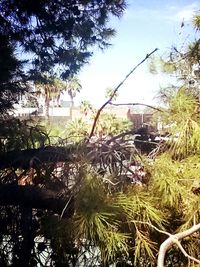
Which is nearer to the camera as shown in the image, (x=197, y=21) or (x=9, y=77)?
(x=197, y=21)

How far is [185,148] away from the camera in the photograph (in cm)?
198

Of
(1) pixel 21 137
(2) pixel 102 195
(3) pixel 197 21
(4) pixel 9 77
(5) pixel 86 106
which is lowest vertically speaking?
(2) pixel 102 195

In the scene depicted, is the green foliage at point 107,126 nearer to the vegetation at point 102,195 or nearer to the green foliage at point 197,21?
the vegetation at point 102,195

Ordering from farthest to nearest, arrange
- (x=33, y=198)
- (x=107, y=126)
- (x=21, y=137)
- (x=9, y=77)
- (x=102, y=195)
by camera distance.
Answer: (x=107, y=126), (x=9, y=77), (x=21, y=137), (x=33, y=198), (x=102, y=195)

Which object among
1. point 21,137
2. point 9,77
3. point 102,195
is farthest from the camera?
point 9,77

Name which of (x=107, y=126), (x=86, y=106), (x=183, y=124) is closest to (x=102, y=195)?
(x=183, y=124)

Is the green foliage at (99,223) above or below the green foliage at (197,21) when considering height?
below

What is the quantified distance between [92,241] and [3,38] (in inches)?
86.5

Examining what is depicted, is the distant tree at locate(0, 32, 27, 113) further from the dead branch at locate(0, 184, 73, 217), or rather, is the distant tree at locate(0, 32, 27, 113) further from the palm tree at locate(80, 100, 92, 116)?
the palm tree at locate(80, 100, 92, 116)

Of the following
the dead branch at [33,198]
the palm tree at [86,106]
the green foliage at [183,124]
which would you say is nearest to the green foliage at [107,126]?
the green foliage at [183,124]

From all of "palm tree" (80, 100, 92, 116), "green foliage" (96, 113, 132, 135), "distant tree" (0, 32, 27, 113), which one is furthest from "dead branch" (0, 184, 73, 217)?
"palm tree" (80, 100, 92, 116)

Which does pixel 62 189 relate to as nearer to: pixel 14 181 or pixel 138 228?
pixel 14 181

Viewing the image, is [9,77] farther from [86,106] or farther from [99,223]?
[86,106]

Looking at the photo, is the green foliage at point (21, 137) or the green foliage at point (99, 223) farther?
the green foliage at point (21, 137)
